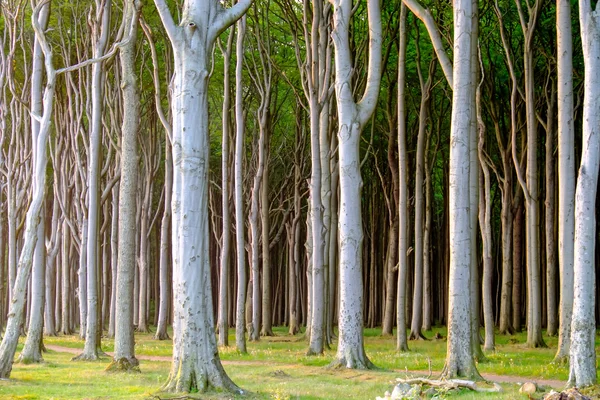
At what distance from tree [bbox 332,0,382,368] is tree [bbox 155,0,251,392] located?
13.1 feet

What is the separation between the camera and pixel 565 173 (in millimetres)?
15258

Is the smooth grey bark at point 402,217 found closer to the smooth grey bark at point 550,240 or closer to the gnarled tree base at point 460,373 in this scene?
the smooth grey bark at point 550,240

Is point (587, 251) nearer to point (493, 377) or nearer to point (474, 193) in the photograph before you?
point (493, 377)

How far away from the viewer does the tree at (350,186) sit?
14781mm

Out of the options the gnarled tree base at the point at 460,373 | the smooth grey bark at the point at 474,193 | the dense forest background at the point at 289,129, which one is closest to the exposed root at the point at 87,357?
the dense forest background at the point at 289,129

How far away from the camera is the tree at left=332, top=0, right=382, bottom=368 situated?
48.5 feet

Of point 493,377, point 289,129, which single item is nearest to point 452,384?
point 493,377

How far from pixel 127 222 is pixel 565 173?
345 inches

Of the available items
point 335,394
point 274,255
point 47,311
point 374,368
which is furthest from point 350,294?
point 274,255

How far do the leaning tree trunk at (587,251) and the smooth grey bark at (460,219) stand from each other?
1863 mm

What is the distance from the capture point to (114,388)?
1224 cm

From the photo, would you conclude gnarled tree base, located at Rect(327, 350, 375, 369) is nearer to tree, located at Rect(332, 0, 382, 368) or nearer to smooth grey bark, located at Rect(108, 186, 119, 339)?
tree, located at Rect(332, 0, 382, 368)

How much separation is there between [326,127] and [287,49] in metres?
9.13

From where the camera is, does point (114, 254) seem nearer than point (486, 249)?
No
